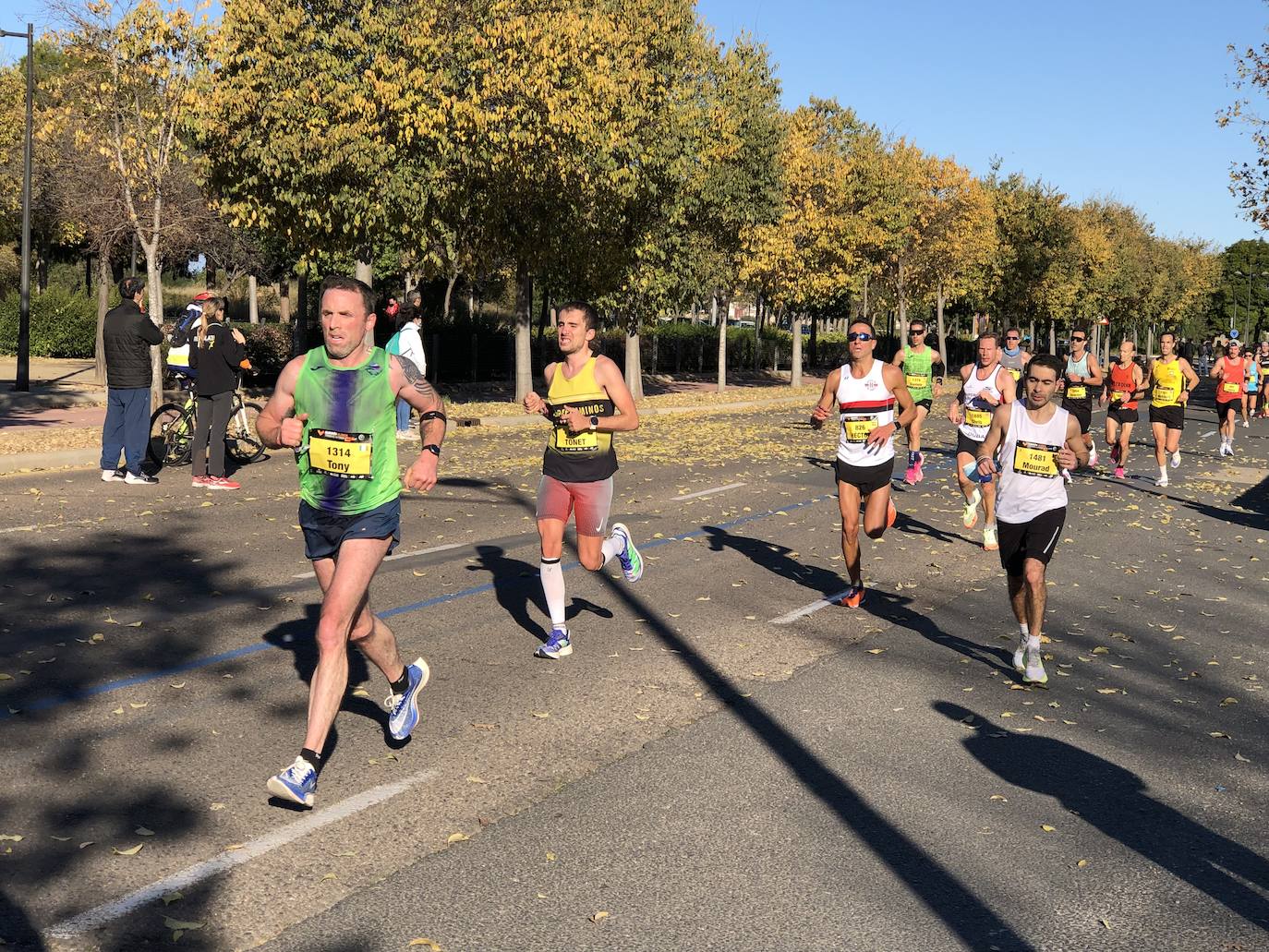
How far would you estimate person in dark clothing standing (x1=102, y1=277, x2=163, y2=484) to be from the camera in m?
13.5

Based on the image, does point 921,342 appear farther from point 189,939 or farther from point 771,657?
point 189,939

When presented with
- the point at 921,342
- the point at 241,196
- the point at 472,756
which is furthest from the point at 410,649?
the point at 241,196

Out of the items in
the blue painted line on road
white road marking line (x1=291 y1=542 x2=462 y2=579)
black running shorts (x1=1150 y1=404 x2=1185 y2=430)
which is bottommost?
the blue painted line on road

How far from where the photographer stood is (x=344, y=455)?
17.1ft

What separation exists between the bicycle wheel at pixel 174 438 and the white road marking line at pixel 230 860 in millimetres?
11624

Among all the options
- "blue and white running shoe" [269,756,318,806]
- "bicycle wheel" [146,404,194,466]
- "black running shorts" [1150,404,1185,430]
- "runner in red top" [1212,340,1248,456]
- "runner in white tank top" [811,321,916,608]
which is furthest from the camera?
"runner in red top" [1212,340,1248,456]

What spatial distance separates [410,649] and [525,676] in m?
0.83

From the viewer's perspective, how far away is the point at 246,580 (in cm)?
911

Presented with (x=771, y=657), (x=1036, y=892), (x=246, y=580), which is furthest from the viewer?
(x=246, y=580)

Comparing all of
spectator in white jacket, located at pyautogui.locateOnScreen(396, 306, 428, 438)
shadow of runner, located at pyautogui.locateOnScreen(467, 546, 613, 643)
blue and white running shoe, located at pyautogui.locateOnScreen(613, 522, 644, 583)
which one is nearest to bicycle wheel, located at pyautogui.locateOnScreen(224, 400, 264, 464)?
spectator in white jacket, located at pyautogui.locateOnScreen(396, 306, 428, 438)

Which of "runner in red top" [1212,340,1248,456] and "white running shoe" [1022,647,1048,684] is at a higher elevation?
"runner in red top" [1212,340,1248,456]

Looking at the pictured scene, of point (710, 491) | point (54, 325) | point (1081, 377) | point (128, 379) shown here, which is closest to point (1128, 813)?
point (710, 491)

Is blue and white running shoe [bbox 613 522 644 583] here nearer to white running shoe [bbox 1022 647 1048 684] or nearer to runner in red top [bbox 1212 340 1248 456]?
white running shoe [bbox 1022 647 1048 684]

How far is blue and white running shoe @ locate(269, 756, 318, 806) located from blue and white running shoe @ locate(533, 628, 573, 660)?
2.54 meters
